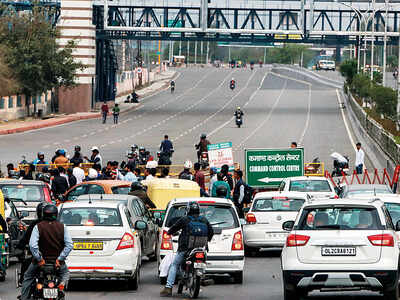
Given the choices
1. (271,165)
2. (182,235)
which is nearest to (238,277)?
(182,235)

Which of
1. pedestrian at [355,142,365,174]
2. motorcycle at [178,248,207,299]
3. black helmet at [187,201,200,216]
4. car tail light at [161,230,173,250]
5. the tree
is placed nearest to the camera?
motorcycle at [178,248,207,299]

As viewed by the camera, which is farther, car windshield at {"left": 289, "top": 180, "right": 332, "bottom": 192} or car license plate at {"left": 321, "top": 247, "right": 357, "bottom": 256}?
car windshield at {"left": 289, "top": 180, "right": 332, "bottom": 192}

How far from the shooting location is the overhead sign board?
36.2 m

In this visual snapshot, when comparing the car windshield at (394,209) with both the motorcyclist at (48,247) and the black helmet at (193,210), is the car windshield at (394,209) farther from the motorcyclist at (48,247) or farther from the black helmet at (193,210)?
the motorcyclist at (48,247)

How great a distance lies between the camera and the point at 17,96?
75.0 m

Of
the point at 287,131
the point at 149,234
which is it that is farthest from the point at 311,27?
the point at 149,234

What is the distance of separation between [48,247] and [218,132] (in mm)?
53519

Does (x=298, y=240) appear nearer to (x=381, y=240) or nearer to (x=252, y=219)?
(x=381, y=240)

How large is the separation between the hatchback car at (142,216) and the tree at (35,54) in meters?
55.4

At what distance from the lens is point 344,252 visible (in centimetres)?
1390

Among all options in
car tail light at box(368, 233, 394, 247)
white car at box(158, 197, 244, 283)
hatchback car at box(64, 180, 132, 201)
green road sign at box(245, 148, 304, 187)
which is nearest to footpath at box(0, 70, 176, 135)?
green road sign at box(245, 148, 304, 187)

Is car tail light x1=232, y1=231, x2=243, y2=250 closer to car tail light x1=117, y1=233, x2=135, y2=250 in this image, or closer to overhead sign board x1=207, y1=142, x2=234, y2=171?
car tail light x1=117, y1=233, x2=135, y2=250

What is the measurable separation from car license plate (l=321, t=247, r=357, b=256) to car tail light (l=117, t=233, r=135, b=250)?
11.8ft

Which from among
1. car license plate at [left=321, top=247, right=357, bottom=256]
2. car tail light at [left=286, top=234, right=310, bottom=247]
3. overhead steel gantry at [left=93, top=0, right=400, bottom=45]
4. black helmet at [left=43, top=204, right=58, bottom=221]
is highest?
overhead steel gantry at [left=93, top=0, right=400, bottom=45]
